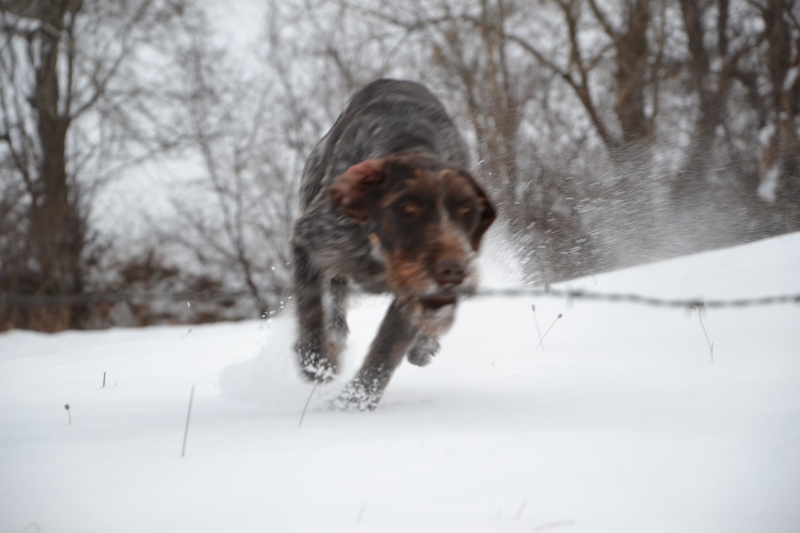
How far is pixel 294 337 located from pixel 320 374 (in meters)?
0.32

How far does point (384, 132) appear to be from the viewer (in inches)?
151

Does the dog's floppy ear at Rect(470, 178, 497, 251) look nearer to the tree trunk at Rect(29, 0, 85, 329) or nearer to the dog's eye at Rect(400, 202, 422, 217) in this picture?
the dog's eye at Rect(400, 202, 422, 217)

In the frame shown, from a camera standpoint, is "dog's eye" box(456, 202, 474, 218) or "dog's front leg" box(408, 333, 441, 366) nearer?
"dog's eye" box(456, 202, 474, 218)

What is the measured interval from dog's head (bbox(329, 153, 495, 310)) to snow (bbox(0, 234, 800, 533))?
0.50 meters

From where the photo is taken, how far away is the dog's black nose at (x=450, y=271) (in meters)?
2.74

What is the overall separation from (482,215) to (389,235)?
1.69 ft

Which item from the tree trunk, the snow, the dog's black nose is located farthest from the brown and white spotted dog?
the tree trunk

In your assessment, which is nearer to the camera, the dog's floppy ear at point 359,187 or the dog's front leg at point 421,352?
the dog's floppy ear at point 359,187

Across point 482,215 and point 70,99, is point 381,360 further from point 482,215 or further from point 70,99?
point 70,99

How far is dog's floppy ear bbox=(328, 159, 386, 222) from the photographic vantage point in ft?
10.3

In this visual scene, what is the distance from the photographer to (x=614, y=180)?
6.63 m

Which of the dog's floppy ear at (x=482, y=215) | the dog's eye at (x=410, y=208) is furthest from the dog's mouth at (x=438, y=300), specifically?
the dog's floppy ear at (x=482, y=215)

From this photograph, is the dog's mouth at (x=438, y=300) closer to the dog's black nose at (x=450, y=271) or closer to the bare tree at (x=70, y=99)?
the dog's black nose at (x=450, y=271)

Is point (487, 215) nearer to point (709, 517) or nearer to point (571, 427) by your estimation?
point (571, 427)
